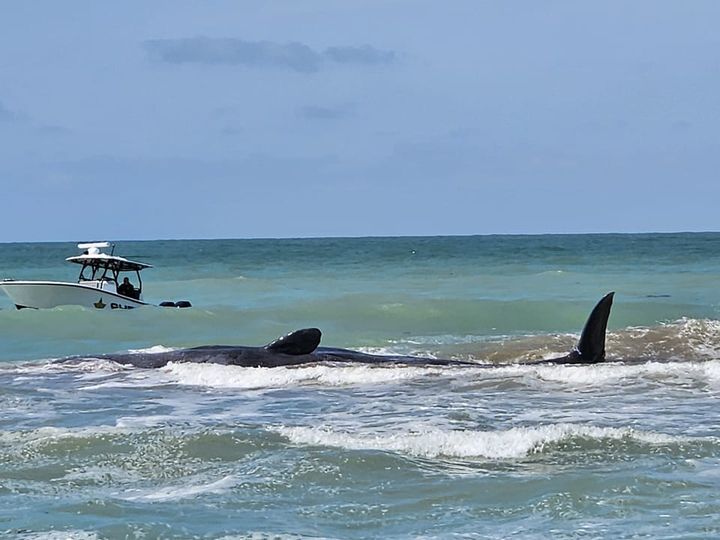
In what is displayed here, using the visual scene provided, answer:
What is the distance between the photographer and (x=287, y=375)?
1562 cm

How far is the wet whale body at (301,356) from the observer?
16.6 metres

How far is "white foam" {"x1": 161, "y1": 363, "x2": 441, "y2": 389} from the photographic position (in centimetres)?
1531

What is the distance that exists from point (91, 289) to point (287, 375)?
1553cm

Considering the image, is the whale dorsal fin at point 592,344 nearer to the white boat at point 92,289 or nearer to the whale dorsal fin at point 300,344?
the whale dorsal fin at point 300,344

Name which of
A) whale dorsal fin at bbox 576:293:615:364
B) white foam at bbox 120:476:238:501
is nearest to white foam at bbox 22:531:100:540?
white foam at bbox 120:476:238:501

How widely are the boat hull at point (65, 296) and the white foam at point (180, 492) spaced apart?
21.8 metres

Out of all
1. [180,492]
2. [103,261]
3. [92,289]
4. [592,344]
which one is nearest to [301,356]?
[592,344]

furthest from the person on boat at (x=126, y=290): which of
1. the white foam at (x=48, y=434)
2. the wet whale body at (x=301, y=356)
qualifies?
the white foam at (x=48, y=434)

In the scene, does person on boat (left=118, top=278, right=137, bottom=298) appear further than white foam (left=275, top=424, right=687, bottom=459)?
Yes

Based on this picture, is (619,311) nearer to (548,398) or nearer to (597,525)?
(548,398)

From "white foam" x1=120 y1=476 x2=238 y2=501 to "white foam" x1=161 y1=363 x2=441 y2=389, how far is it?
20.1ft

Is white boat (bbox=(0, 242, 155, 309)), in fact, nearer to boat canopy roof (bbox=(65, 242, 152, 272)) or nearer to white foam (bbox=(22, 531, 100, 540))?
boat canopy roof (bbox=(65, 242, 152, 272))

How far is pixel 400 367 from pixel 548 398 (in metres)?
3.15

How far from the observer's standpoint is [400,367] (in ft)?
53.7
